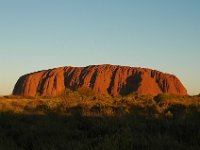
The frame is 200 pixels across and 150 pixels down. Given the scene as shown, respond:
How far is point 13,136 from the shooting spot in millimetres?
10930

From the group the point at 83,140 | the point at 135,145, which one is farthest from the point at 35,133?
the point at 135,145

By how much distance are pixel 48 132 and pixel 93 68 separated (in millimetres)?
127083

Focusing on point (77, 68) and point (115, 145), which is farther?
point (77, 68)

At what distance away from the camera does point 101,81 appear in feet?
428

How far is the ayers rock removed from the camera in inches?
5039

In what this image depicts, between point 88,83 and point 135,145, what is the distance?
120 metres

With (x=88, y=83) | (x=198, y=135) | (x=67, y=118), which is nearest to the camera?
(x=198, y=135)

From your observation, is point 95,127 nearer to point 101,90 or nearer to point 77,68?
point 101,90

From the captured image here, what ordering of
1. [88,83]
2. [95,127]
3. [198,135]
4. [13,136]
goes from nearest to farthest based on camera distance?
1. [198,135]
2. [13,136]
3. [95,127]
4. [88,83]

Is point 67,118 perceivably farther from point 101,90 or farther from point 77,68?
point 77,68

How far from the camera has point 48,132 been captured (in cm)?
1110

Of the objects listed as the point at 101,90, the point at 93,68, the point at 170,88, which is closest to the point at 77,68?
the point at 93,68

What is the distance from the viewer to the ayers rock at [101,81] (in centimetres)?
12800

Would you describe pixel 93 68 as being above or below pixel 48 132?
above
